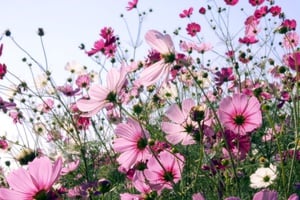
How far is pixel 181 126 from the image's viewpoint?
1.07 m

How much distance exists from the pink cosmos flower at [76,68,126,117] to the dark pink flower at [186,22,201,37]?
2445mm

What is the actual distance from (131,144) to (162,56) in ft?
0.67

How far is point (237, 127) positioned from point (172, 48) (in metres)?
0.21

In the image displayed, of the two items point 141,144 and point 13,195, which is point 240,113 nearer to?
point 141,144

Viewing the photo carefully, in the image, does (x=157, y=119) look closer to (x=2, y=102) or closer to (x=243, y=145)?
(x=2, y=102)

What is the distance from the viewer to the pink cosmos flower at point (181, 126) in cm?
105

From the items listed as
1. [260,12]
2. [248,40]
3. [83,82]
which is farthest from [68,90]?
[260,12]

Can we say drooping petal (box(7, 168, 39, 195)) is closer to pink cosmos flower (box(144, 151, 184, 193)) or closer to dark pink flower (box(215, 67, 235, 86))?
pink cosmos flower (box(144, 151, 184, 193))

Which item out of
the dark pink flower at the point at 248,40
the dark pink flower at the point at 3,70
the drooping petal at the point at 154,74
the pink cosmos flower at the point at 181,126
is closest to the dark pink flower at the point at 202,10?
the dark pink flower at the point at 248,40

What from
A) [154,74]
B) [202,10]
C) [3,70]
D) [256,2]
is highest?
[202,10]

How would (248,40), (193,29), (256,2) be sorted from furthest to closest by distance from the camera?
(193,29), (256,2), (248,40)

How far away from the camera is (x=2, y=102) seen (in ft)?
7.09

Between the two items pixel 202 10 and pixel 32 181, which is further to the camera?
pixel 202 10

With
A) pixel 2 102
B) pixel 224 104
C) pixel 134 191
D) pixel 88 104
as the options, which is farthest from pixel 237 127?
pixel 2 102
